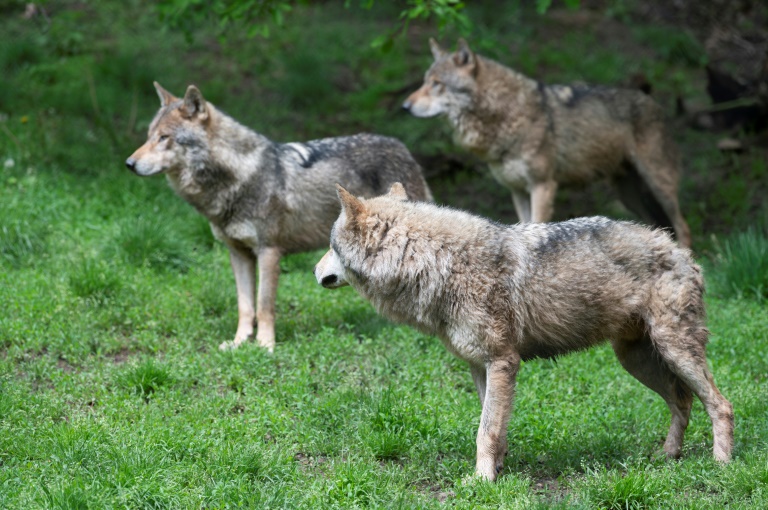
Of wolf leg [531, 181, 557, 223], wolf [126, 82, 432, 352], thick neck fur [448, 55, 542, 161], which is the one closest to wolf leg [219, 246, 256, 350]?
wolf [126, 82, 432, 352]

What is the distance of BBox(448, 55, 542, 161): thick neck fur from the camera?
31.9 feet

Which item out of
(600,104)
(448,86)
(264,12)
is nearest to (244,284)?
(264,12)

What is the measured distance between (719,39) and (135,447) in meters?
9.33

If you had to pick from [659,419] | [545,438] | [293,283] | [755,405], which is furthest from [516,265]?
[293,283]

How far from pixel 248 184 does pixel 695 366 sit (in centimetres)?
392

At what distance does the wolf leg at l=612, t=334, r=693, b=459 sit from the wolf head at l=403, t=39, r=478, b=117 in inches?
192

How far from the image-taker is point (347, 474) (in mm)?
4945

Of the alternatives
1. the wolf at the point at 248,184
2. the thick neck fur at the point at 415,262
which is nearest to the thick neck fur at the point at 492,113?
the wolf at the point at 248,184

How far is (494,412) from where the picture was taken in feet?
16.3

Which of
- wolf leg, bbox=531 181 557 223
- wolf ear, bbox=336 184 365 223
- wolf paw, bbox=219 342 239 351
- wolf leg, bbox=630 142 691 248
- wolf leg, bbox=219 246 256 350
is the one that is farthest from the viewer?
wolf leg, bbox=630 142 691 248

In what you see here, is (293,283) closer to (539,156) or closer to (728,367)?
(539,156)

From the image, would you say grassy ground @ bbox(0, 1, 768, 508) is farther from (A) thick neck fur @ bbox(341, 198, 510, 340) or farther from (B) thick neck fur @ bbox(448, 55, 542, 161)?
(A) thick neck fur @ bbox(341, 198, 510, 340)

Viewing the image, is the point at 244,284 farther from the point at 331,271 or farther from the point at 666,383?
the point at 666,383

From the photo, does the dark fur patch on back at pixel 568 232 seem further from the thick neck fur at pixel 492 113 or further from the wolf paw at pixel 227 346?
the thick neck fur at pixel 492 113
